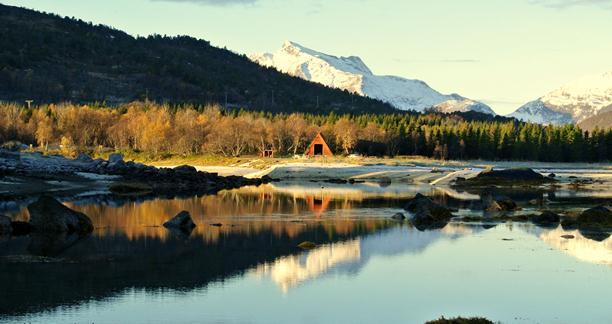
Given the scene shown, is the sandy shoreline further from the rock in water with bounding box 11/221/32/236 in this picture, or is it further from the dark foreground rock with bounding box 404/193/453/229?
the rock in water with bounding box 11/221/32/236

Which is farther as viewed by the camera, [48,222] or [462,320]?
[48,222]

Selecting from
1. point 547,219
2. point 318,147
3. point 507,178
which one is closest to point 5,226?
point 547,219

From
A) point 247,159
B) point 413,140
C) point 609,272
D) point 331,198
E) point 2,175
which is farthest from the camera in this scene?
point 413,140

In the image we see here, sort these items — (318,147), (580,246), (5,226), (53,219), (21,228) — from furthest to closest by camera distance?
(318,147), (21,228), (53,219), (5,226), (580,246)

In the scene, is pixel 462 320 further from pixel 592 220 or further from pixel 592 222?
pixel 592 220

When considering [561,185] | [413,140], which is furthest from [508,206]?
[413,140]

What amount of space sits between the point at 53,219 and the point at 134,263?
11853mm

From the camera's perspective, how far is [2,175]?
83812mm

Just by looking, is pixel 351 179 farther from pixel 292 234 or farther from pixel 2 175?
pixel 292 234

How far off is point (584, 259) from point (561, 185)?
60672 mm

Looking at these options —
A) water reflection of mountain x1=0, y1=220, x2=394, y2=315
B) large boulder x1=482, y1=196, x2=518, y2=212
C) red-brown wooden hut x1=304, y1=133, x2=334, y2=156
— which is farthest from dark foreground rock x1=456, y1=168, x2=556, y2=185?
red-brown wooden hut x1=304, y1=133, x2=334, y2=156

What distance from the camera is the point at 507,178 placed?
103312 mm

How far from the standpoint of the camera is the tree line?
537 feet

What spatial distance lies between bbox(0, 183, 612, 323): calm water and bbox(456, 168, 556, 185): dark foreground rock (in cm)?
4526
